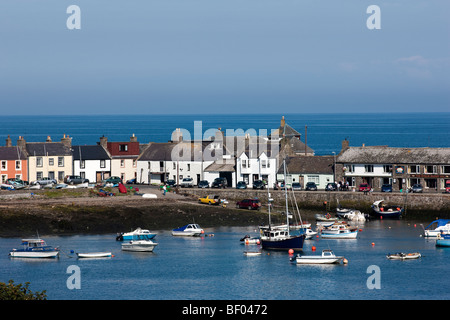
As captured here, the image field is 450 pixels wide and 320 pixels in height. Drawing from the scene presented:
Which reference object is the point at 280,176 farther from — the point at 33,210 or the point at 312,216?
the point at 33,210

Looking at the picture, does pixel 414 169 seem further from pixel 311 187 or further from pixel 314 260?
pixel 314 260

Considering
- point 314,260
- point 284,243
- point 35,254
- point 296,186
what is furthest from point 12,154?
point 314,260

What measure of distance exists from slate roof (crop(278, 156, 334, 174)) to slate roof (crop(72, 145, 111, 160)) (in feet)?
78.5

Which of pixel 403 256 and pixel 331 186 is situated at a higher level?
pixel 331 186

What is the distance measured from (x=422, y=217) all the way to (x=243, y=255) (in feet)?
87.7

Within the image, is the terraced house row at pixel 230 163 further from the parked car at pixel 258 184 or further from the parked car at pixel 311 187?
the parked car at pixel 311 187

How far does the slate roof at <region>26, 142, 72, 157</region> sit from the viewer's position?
3729 inches

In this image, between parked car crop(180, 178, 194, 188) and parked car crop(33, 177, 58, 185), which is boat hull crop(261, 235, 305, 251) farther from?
parked car crop(33, 177, 58, 185)

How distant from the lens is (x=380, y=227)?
75188mm

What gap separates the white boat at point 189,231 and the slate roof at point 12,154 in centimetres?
3052

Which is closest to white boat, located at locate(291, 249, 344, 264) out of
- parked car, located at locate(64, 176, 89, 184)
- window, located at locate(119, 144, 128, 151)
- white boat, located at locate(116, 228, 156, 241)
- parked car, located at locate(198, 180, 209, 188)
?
white boat, located at locate(116, 228, 156, 241)

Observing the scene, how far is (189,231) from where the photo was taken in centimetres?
7069

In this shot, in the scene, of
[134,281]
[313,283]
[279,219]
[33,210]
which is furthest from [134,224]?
[313,283]

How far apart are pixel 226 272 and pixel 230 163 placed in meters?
42.0
